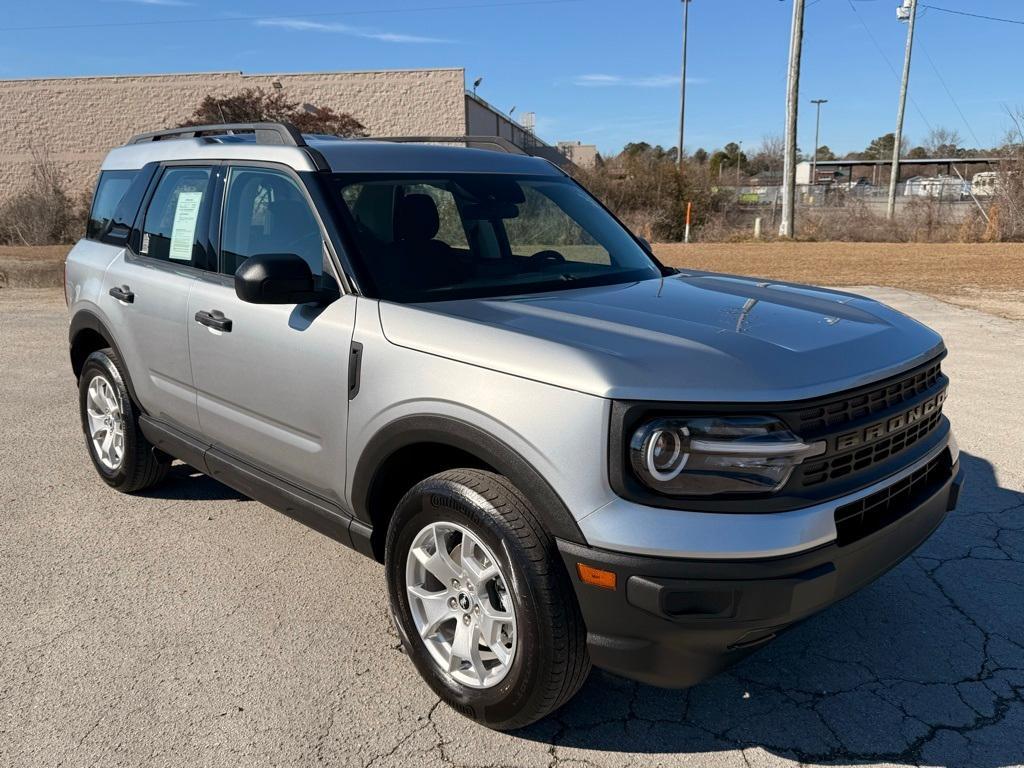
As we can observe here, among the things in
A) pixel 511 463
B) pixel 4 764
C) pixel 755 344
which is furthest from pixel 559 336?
pixel 4 764

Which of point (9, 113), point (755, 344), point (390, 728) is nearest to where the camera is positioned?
point (755, 344)

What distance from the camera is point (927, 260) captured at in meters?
19.3

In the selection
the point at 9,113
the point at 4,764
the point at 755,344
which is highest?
the point at 9,113

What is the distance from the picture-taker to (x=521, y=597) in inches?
102

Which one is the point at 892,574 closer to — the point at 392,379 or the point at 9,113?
the point at 392,379

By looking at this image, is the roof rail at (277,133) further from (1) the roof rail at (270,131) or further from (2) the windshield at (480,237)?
(2) the windshield at (480,237)

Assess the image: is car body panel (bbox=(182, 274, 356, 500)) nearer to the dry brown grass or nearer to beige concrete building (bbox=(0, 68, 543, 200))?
the dry brown grass

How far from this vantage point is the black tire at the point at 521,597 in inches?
101

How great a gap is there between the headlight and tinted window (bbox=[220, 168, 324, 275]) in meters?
1.66

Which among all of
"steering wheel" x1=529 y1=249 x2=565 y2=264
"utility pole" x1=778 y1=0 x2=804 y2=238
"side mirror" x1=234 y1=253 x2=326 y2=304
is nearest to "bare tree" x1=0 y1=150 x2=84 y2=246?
"utility pole" x1=778 y1=0 x2=804 y2=238

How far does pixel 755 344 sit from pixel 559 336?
0.62 m

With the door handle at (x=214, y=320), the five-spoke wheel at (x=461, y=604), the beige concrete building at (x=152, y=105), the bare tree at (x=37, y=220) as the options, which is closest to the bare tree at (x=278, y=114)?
the beige concrete building at (x=152, y=105)

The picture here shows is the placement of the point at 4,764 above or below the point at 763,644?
below

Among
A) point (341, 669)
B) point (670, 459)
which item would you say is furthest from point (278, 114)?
point (670, 459)
